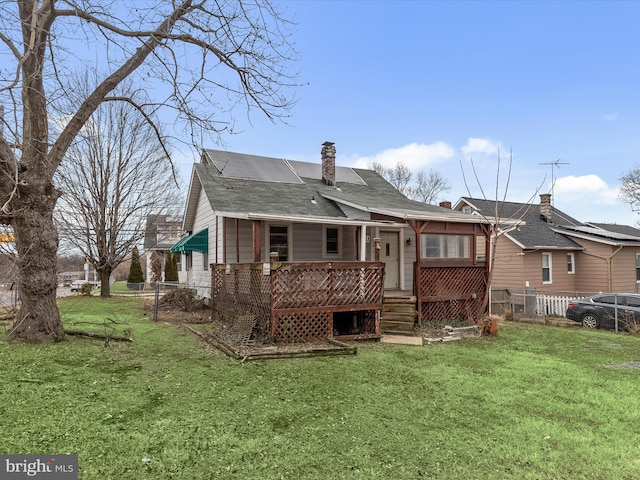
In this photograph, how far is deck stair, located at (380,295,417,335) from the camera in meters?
10.1

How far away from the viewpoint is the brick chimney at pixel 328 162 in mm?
15961

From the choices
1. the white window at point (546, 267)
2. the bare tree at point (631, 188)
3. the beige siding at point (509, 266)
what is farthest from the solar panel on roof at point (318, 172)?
the bare tree at point (631, 188)

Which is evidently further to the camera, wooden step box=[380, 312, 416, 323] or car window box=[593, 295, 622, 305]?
car window box=[593, 295, 622, 305]

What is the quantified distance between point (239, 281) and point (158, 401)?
5.41 metres

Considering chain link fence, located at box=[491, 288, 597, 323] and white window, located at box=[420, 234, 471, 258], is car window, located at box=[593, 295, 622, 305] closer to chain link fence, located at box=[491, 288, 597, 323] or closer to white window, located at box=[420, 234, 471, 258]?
chain link fence, located at box=[491, 288, 597, 323]

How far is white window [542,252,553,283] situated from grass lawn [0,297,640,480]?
45.7ft

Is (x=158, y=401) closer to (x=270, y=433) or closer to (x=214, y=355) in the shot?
(x=270, y=433)

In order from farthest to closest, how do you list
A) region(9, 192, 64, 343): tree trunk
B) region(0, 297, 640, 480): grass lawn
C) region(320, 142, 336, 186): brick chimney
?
region(320, 142, 336, 186): brick chimney < region(9, 192, 64, 343): tree trunk < region(0, 297, 640, 480): grass lawn

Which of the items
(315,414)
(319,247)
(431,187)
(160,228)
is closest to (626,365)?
(315,414)

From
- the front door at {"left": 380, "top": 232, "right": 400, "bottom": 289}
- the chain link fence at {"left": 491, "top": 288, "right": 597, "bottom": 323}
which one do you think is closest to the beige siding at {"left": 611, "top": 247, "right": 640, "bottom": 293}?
the chain link fence at {"left": 491, "top": 288, "right": 597, "bottom": 323}

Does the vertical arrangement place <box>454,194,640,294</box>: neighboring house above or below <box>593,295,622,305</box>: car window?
above

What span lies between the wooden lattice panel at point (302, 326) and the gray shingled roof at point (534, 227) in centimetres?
1235

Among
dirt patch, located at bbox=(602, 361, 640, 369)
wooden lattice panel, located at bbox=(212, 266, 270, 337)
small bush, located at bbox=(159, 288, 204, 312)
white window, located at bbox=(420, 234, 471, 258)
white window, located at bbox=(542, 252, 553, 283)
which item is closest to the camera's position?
dirt patch, located at bbox=(602, 361, 640, 369)

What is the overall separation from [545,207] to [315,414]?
77.6 feet
